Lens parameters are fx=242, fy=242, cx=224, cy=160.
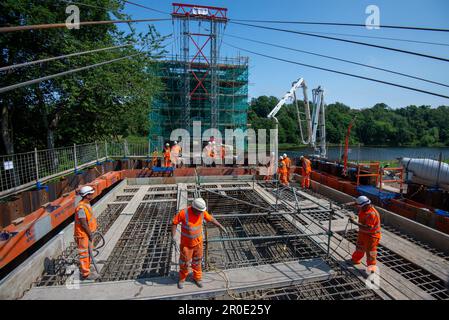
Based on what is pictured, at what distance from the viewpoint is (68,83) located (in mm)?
11039

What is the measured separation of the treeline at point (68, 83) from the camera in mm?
10078

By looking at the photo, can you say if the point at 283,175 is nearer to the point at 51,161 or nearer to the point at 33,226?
the point at 33,226

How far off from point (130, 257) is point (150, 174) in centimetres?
743

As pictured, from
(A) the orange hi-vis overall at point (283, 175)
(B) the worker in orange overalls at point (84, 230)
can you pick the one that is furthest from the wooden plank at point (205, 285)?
(A) the orange hi-vis overall at point (283, 175)

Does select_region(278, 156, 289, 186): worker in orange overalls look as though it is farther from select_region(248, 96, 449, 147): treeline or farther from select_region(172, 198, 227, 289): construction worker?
select_region(248, 96, 449, 147): treeline

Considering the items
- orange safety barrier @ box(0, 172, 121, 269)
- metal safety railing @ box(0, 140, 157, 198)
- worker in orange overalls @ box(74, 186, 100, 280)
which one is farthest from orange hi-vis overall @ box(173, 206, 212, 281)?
metal safety railing @ box(0, 140, 157, 198)

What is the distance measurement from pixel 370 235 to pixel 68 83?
1278 cm

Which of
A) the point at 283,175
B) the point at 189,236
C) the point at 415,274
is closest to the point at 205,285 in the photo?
the point at 189,236

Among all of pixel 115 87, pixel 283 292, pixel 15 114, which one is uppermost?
pixel 115 87

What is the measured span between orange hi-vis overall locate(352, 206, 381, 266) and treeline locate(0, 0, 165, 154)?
24.4 ft

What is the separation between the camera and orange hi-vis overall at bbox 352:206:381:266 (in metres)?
4.61

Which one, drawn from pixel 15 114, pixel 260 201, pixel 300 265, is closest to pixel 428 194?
pixel 260 201
